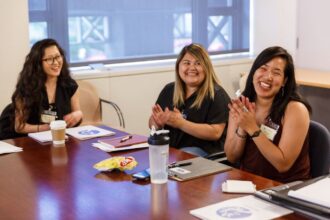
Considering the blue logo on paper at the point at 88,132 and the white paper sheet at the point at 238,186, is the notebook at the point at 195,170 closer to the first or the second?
the white paper sheet at the point at 238,186

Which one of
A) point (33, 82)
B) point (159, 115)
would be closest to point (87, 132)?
point (159, 115)

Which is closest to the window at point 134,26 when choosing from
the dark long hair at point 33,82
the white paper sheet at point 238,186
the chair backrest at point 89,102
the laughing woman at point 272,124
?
the chair backrest at point 89,102

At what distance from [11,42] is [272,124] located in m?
2.26

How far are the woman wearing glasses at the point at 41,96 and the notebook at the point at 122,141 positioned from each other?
546mm

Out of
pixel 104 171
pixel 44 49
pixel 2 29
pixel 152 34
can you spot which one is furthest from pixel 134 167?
pixel 152 34

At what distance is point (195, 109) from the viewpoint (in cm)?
298

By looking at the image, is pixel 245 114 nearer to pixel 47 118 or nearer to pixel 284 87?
pixel 284 87

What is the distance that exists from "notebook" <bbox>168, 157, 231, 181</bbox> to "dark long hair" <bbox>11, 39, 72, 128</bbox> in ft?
4.45

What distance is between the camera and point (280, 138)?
2.24m

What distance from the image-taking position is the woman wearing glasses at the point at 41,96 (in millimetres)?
3141

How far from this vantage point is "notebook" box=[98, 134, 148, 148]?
8.14 ft

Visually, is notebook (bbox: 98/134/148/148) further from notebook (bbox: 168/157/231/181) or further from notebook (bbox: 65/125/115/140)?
notebook (bbox: 168/157/231/181)

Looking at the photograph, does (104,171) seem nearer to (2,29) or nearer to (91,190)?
(91,190)

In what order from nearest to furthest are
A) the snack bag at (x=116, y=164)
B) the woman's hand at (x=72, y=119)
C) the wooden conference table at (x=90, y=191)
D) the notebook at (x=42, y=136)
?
the wooden conference table at (x=90, y=191) → the snack bag at (x=116, y=164) → the notebook at (x=42, y=136) → the woman's hand at (x=72, y=119)
